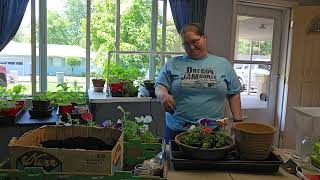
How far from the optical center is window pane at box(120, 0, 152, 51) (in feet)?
12.7

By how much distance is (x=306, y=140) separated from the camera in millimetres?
1596

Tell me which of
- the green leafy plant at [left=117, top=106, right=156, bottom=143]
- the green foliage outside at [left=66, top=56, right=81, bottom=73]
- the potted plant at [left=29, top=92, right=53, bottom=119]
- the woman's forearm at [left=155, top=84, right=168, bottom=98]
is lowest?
the potted plant at [left=29, top=92, right=53, bottom=119]

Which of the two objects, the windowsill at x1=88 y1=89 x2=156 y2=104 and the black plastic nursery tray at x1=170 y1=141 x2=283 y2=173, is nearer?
the black plastic nursery tray at x1=170 y1=141 x2=283 y2=173

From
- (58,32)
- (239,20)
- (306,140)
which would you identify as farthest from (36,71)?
(306,140)

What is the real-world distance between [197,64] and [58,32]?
232cm

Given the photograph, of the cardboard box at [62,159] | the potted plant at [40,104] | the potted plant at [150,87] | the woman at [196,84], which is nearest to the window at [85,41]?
the potted plant at [150,87]

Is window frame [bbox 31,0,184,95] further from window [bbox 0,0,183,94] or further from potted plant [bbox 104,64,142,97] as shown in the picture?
potted plant [bbox 104,64,142,97]

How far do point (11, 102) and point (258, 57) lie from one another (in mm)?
3225

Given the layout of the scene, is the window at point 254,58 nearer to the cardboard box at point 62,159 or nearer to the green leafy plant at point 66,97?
the green leafy plant at point 66,97

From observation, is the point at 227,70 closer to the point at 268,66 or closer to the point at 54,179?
the point at 54,179

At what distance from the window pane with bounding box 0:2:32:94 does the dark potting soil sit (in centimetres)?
267

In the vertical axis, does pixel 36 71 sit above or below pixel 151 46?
below

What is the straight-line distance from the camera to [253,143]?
52.1 inches

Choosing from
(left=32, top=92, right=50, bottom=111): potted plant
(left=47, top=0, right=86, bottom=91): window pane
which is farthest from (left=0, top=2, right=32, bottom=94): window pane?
(left=32, top=92, right=50, bottom=111): potted plant
